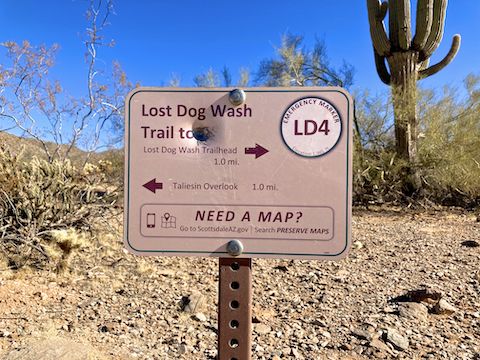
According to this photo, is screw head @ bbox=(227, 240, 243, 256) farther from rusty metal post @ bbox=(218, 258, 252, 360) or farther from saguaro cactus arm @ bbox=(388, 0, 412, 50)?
saguaro cactus arm @ bbox=(388, 0, 412, 50)

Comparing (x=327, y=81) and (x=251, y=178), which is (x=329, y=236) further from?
(x=327, y=81)

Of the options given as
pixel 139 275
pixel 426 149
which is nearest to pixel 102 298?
pixel 139 275

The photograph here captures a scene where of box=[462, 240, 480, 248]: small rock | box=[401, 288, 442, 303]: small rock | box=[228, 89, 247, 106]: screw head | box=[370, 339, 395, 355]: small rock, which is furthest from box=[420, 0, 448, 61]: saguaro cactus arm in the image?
box=[228, 89, 247, 106]: screw head

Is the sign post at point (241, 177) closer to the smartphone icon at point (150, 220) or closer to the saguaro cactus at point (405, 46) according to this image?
the smartphone icon at point (150, 220)

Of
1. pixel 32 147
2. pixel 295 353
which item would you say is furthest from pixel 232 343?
pixel 32 147

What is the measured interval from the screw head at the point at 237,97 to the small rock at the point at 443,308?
9.08 feet

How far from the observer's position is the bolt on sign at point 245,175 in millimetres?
1557

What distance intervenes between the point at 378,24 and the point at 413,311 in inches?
341

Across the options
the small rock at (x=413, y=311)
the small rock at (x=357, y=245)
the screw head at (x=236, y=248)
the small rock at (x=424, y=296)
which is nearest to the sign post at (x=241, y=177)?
the screw head at (x=236, y=248)

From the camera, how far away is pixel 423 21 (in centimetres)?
998

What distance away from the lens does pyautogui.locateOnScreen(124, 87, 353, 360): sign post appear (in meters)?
1.56

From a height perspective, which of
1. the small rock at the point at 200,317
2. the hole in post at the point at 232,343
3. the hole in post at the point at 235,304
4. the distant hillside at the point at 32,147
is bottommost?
the small rock at the point at 200,317

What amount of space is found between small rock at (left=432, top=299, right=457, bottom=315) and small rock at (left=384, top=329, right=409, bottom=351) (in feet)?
1.95

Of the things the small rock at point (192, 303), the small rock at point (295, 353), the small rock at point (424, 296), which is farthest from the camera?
the small rock at point (424, 296)
